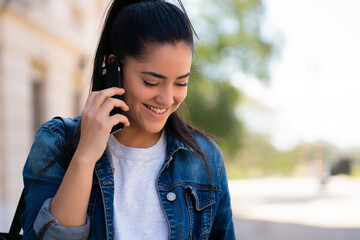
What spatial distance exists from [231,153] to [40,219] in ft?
63.1

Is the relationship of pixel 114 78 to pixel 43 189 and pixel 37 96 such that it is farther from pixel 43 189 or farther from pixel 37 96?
pixel 37 96

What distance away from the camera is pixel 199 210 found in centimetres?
180

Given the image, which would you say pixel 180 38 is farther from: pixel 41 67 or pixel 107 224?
pixel 41 67

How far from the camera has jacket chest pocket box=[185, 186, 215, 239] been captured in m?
1.77

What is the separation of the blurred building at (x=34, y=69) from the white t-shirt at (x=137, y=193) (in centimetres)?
598

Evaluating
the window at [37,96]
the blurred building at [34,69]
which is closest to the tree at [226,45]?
the blurred building at [34,69]

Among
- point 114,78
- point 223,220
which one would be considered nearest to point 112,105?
point 114,78

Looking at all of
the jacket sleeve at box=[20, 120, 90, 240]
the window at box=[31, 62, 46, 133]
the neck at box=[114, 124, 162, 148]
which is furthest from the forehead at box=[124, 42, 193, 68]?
the window at box=[31, 62, 46, 133]

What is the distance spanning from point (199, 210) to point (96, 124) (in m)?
0.56

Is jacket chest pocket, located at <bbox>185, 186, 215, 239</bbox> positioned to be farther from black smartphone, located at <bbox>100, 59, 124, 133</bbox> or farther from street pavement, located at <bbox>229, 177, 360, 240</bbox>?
street pavement, located at <bbox>229, 177, 360, 240</bbox>

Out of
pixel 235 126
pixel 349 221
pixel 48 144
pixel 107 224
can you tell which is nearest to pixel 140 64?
pixel 48 144

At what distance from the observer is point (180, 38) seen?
5.62ft

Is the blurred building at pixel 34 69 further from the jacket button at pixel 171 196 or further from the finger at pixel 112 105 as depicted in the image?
the finger at pixel 112 105

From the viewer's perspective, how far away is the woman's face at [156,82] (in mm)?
1668
